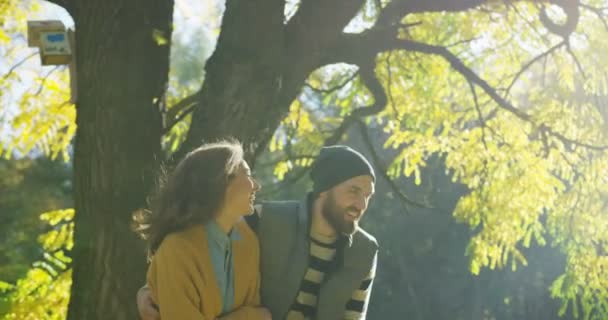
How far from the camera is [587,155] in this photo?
798cm

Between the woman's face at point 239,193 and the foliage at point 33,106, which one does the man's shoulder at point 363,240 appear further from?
the foliage at point 33,106

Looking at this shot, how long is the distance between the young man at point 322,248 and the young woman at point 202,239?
0.81 feet

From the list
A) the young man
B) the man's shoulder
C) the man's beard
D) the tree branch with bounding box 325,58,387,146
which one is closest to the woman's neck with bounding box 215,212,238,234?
the young man

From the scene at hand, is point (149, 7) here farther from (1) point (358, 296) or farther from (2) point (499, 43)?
(2) point (499, 43)

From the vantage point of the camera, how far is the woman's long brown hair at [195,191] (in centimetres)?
295

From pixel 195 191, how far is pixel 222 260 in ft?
0.84

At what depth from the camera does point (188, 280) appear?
285 cm

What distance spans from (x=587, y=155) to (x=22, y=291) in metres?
5.40

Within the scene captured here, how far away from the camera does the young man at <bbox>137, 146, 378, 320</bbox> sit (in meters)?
3.35

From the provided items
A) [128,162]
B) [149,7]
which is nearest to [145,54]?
[149,7]

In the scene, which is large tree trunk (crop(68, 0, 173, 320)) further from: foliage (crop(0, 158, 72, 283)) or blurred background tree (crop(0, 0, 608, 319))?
Result: foliage (crop(0, 158, 72, 283))

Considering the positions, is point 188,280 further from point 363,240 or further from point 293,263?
point 363,240

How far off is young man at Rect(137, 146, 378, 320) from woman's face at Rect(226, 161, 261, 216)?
1.14 ft

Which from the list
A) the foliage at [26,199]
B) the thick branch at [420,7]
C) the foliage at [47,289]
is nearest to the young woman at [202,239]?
the thick branch at [420,7]
